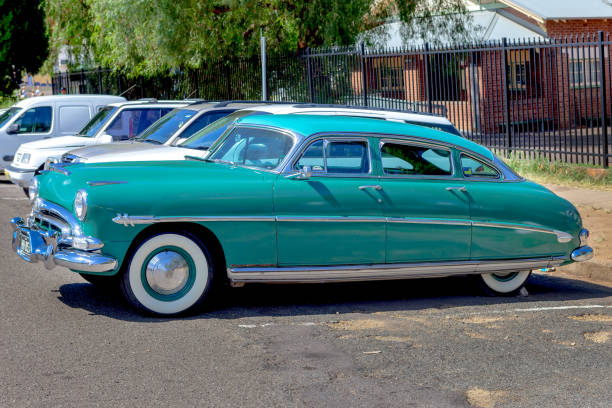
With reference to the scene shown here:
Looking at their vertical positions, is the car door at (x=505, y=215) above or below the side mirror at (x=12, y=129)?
A: below

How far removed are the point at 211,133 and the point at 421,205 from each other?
3678mm

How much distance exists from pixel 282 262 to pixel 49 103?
11582 millimetres

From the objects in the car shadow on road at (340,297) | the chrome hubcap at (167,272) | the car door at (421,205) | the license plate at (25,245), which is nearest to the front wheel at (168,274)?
the chrome hubcap at (167,272)

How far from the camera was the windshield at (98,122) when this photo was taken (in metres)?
14.7

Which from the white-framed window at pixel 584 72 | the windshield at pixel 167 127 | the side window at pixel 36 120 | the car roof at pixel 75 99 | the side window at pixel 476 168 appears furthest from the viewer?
the side window at pixel 36 120

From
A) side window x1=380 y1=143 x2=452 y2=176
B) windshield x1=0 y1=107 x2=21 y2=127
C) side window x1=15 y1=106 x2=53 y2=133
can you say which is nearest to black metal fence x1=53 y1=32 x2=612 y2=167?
side window x1=15 y1=106 x2=53 y2=133

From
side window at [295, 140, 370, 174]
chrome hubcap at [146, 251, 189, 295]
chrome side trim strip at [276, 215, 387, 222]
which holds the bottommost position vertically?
chrome hubcap at [146, 251, 189, 295]

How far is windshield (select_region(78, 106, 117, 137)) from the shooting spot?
14.7 metres

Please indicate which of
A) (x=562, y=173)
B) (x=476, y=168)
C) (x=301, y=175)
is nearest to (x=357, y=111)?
(x=476, y=168)

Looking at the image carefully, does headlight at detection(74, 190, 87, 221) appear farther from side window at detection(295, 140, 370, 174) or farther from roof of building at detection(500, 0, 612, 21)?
roof of building at detection(500, 0, 612, 21)

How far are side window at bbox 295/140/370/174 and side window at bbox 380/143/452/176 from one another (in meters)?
0.19

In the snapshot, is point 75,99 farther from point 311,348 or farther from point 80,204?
point 311,348

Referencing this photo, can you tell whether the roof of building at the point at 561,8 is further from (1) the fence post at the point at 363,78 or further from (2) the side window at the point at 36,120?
(2) the side window at the point at 36,120

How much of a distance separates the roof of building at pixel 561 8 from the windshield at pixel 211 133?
19319 millimetres
